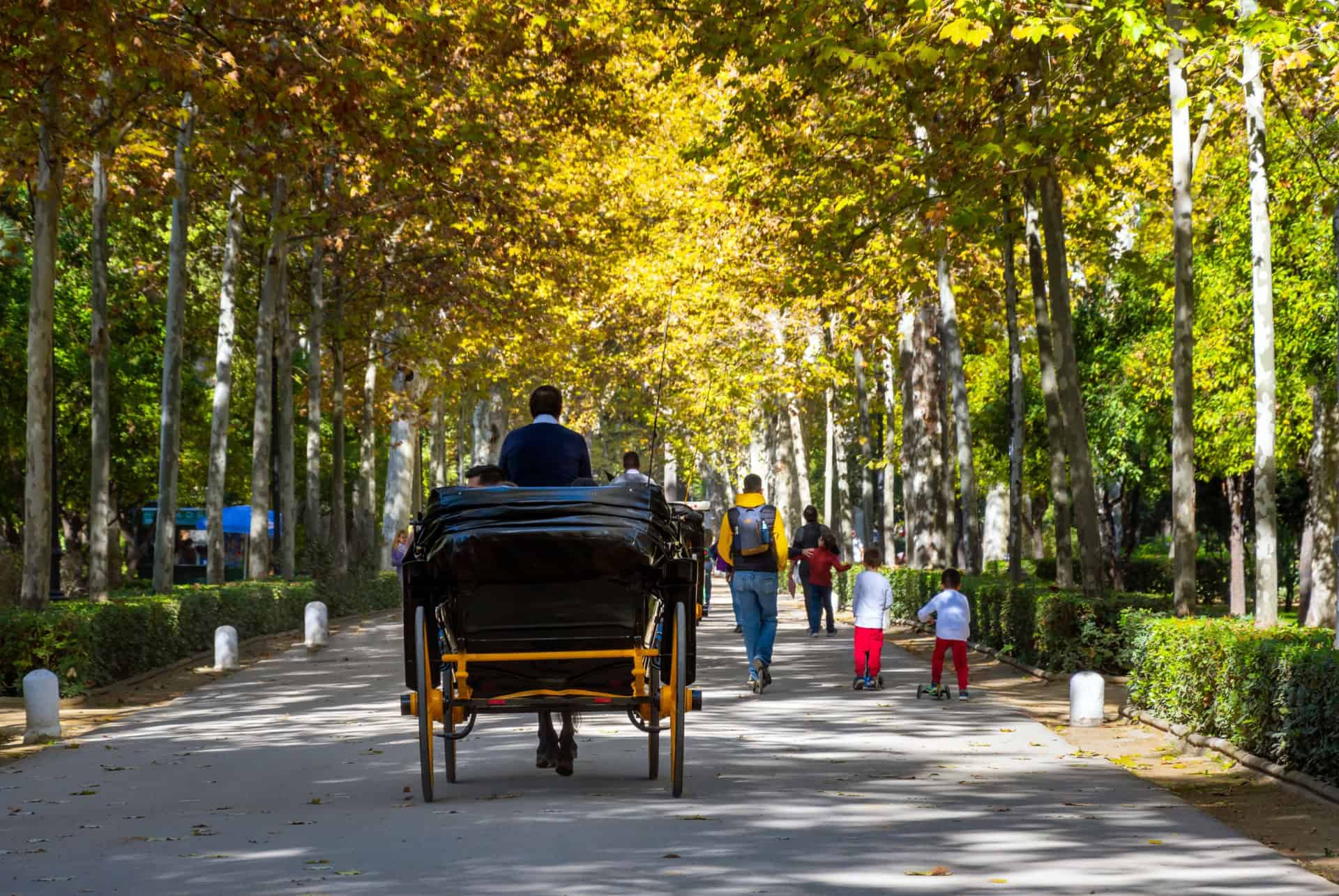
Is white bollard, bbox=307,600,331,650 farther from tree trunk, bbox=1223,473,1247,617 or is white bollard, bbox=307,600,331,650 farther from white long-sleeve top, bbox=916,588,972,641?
tree trunk, bbox=1223,473,1247,617

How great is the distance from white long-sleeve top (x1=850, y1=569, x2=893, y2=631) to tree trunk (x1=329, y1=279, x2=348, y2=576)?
22.9 metres

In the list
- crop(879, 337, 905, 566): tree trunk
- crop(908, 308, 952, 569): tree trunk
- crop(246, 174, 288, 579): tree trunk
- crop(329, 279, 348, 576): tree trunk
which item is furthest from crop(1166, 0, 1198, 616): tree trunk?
crop(329, 279, 348, 576): tree trunk

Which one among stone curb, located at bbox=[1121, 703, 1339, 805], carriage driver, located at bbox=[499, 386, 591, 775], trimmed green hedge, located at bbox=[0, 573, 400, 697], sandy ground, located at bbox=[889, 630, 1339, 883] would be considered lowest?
sandy ground, located at bbox=[889, 630, 1339, 883]

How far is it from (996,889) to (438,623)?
3774 mm

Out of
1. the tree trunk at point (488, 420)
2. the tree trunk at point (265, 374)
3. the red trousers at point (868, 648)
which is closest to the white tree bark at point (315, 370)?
the tree trunk at point (265, 374)

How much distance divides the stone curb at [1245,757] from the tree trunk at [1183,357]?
100 inches

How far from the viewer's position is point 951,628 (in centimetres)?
1728

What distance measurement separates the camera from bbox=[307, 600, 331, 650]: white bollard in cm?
2656

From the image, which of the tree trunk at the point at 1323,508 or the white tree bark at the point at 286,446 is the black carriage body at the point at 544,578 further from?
the white tree bark at the point at 286,446

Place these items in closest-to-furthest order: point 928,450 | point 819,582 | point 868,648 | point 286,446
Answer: point 868,648 → point 819,582 → point 928,450 → point 286,446

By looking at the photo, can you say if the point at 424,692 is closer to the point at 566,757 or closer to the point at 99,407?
the point at 566,757

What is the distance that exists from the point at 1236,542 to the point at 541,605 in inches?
1336

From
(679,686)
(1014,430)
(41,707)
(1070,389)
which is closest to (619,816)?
(679,686)

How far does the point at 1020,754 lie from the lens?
1270cm
